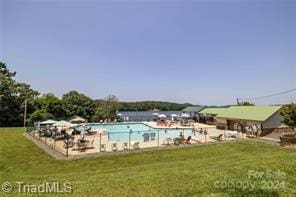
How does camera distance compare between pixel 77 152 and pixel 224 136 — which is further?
pixel 224 136

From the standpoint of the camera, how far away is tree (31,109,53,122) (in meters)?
32.7

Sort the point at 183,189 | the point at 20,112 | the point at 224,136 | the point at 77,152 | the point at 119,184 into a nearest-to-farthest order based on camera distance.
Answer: the point at 183,189 → the point at 119,184 → the point at 77,152 → the point at 224,136 → the point at 20,112

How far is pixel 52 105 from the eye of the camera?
3519 cm

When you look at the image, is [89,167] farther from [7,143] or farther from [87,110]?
[87,110]

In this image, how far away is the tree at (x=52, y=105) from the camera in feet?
115

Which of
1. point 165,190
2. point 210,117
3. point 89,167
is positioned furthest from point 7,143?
point 210,117

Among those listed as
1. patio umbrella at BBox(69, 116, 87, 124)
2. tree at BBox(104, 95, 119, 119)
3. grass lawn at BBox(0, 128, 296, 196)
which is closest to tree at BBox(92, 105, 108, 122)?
tree at BBox(104, 95, 119, 119)

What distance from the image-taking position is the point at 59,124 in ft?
78.4

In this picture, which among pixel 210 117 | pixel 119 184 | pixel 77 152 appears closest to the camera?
pixel 119 184

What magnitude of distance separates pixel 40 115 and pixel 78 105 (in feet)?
21.1

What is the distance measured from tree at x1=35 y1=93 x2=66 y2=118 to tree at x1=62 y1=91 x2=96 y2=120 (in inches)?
32.6

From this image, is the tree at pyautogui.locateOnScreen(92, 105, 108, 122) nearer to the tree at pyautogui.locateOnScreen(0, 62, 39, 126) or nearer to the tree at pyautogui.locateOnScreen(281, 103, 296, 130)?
the tree at pyautogui.locateOnScreen(0, 62, 39, 126)

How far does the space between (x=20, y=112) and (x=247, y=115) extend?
31624 millimetres

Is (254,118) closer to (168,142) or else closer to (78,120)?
(168,142)
